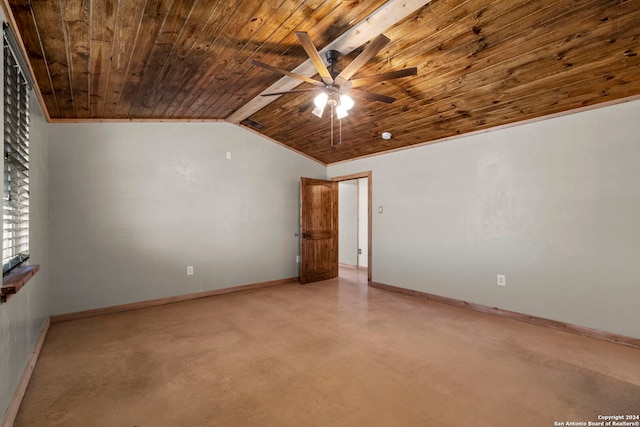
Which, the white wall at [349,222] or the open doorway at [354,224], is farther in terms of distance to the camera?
the white wall at [349,222]

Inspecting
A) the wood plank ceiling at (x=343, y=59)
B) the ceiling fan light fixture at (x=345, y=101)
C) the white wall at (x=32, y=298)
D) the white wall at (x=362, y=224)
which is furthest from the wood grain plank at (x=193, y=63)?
the white wall at (x=362, y=224)

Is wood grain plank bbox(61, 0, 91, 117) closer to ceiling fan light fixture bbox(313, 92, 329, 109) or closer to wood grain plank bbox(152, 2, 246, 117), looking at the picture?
wood grain plank bbox(152, 2, 246, 117)

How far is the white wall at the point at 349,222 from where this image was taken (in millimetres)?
7234

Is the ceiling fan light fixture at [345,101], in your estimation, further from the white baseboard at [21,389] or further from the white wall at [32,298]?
the white baseboard at [21,389]

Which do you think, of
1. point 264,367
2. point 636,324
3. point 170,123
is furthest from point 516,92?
point 170,123

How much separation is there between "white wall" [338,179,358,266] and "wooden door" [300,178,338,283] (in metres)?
1.22

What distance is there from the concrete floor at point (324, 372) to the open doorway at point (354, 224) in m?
3.29

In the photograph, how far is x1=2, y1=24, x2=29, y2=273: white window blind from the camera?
1.98 meters

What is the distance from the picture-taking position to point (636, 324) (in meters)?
2.88

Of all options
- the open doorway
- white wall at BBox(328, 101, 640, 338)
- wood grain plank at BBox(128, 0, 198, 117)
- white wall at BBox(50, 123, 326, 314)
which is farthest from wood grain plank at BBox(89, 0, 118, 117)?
the open doorway

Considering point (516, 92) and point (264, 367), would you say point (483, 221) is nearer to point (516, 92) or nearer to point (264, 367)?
point (516, 92)

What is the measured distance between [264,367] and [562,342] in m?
2.81

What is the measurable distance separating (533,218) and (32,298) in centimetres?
497

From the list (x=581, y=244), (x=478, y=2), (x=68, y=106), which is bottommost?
(x=581, y=244)
